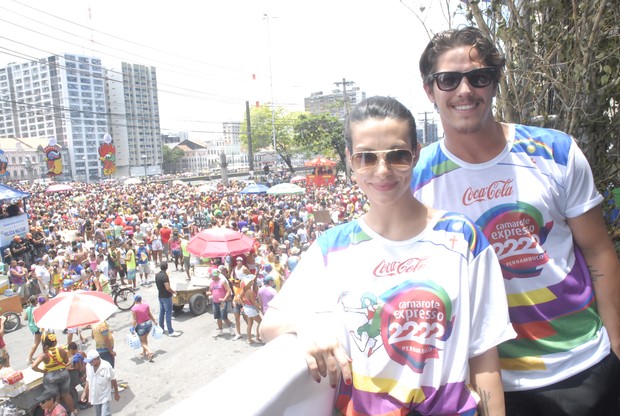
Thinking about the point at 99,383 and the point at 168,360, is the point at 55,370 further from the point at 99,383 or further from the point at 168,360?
the point at 168,360

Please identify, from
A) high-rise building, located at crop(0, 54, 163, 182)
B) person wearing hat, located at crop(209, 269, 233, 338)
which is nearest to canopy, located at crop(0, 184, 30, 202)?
person wearing hat, located at crop(209, 269, 233, 338)

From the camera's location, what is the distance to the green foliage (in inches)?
93.1

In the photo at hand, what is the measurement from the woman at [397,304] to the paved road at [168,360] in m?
6.71

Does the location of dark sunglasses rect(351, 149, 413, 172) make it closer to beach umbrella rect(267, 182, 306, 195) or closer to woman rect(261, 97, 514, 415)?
woman rect(261, 97, 514, 415)

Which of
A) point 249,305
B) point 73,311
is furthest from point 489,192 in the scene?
point 249,305

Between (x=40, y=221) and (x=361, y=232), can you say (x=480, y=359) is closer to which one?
(x=361, y=232)

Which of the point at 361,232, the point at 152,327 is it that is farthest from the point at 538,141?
the point at 152,327

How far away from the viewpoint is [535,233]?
1540 millimetres

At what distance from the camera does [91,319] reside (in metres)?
7.60

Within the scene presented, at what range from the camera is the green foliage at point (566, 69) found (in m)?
2.37

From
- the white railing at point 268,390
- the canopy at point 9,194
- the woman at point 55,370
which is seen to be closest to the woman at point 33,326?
the woman at point 55,370

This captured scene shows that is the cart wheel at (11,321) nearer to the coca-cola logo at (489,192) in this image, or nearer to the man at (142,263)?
the man at (142,263)

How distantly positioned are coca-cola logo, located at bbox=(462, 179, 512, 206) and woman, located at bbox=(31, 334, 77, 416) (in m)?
7.43

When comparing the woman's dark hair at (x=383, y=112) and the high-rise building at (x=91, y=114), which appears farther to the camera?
the high-rise building at (x=91, y=114)
